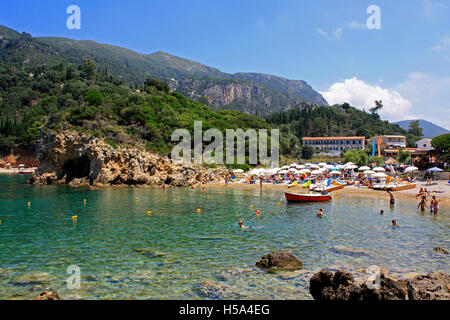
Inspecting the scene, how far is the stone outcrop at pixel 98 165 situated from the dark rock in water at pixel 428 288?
36892 mm

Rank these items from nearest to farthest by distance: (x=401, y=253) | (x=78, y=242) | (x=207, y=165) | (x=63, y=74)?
(x=401, y=253)
(x=78, y=242)
(x=207, y=165)
(x=63, y=74)

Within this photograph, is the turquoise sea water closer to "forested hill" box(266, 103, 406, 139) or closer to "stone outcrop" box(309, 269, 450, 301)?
"stone outcrop" box(309, 269, 450, 301)

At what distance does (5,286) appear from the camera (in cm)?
959

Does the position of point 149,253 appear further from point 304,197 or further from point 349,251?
point 304,197

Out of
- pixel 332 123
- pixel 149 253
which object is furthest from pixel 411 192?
pixel 332 123

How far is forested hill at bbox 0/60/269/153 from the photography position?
51.4m

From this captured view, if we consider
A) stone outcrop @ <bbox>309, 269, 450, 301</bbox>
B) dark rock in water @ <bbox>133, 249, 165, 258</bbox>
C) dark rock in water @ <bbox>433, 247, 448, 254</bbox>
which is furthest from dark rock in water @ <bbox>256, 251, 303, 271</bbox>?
dark rock in water @ <bbox>433, 247, 448, 254</bbox>

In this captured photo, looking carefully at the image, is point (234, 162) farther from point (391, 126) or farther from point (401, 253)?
point (391, 126)

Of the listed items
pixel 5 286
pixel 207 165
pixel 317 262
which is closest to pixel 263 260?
pixel 317 262

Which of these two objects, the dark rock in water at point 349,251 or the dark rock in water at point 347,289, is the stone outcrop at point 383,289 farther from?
the dark rock in water at point 349,251

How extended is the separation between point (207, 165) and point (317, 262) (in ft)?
149

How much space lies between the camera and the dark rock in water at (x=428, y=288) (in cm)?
684

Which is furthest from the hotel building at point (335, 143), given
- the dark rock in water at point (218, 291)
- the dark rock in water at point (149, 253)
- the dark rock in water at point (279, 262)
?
the dark rock in water at point (218, 291)

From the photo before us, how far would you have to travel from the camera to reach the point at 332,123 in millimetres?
127750
